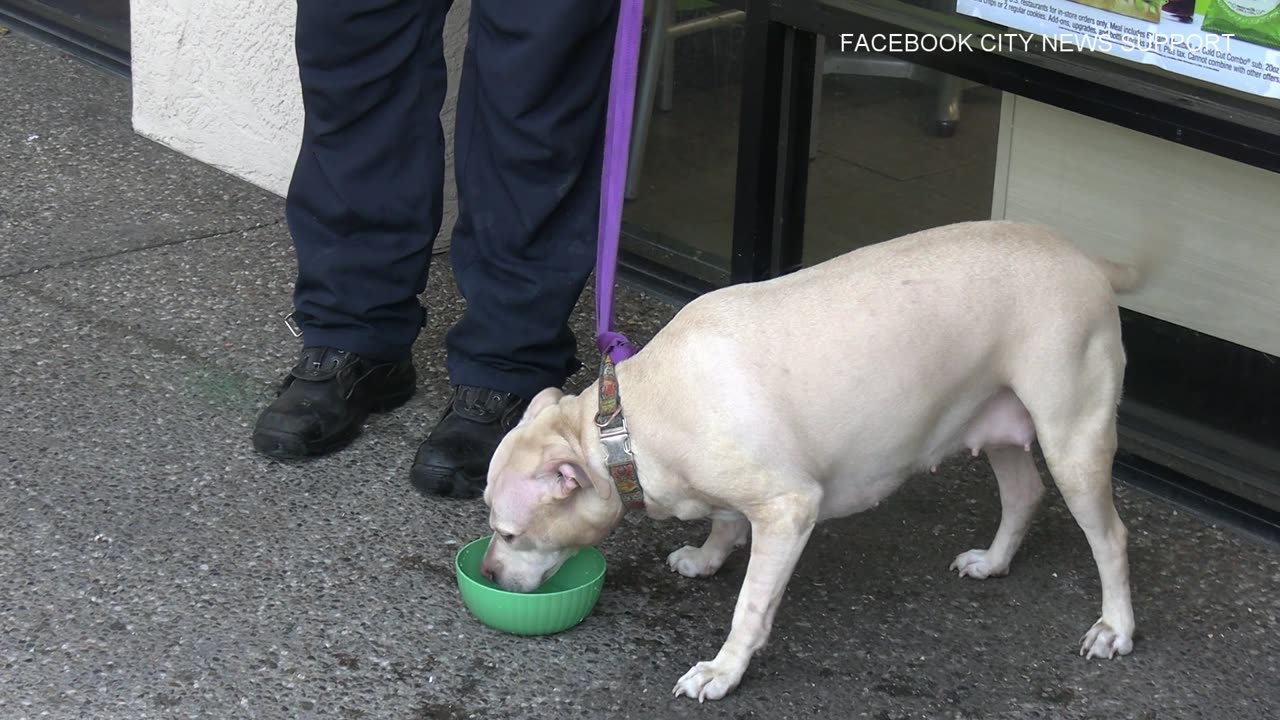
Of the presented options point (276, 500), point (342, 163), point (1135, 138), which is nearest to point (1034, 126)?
point (1135, 138)

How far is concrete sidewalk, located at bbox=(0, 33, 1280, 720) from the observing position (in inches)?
114

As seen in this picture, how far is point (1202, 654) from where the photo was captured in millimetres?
3062

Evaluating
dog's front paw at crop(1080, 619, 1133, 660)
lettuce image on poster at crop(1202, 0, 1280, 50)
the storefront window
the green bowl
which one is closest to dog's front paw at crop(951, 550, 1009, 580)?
dog's front paw at crop(1080, 619, 1133, 660)

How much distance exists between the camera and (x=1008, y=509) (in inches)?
129

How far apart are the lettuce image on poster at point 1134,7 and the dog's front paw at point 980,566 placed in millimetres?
1288

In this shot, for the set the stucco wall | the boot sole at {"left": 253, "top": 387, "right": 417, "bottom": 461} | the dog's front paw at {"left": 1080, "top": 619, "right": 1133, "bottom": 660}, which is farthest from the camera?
the stucco wall

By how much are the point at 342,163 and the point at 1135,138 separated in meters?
1.94

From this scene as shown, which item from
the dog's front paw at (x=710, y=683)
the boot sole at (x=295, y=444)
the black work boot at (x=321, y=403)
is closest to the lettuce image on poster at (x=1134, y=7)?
the dog's front paw at (x=710, y=683)

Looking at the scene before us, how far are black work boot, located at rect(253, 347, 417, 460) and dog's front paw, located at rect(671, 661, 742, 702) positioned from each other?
1250mm

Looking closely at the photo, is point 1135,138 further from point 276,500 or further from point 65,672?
point 65,672

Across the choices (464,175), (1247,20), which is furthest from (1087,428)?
(464,175)

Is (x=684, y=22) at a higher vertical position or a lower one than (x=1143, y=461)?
higher

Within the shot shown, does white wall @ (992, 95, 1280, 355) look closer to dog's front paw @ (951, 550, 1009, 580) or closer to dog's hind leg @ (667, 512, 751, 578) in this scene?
dog's front paw @ (951, 550, 1009, 580)

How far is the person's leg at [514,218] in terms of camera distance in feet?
11.0
